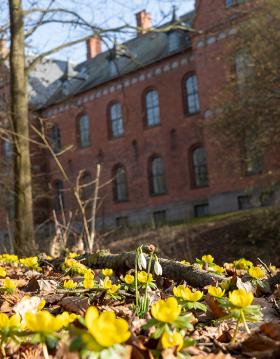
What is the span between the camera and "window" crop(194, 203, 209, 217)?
26.0m

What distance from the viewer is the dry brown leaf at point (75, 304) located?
2.13m

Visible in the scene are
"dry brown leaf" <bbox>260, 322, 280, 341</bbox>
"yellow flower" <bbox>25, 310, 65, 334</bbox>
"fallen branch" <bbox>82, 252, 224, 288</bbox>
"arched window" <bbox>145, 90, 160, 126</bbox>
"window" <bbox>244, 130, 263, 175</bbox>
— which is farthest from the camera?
"arched window" <bbox>145, 90, 160, 126</bbox>

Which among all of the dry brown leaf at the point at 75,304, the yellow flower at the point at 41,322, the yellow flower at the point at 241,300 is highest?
the yellow flower at the point at 41,322

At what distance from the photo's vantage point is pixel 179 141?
91.5ft

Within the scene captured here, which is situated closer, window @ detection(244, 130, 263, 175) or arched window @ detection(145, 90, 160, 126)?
window @ detection(244, 130, 263, 175)

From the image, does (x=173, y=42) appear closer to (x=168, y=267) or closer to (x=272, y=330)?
(x=168, y=267)

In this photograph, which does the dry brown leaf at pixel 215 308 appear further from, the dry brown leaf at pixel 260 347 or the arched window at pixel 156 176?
the arched window at pixel 156 176

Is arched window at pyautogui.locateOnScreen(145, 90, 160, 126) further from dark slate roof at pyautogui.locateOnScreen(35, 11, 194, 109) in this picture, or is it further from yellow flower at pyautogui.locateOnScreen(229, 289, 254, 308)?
yellow flower at pyautogui.locateOnScreen(229, 289, 254, 308)

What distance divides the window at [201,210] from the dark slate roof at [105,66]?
857 centimetres

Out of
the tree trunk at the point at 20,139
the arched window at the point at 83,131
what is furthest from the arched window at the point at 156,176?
the tree trunk at the point at 20,139

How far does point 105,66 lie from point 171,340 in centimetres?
3501

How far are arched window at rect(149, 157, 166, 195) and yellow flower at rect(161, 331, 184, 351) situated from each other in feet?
90.5

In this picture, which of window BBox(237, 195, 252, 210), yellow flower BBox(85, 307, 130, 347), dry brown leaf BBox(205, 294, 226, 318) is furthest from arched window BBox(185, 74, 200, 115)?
yellow flower BBox(85, 307, 130, 347)

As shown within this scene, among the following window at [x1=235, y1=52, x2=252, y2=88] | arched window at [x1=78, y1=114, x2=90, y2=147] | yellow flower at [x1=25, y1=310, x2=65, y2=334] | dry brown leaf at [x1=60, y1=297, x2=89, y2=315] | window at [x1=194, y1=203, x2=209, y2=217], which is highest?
arched window at [x1=78, y1=114, x2=90, y2=147]
